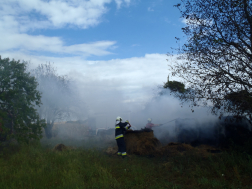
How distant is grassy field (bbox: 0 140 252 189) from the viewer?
552 cm

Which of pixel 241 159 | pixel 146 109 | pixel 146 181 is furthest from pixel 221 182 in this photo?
pixel 146 109

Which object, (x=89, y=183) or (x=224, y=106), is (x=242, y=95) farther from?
(x=89, y=183)

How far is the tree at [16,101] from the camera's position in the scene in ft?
33.2

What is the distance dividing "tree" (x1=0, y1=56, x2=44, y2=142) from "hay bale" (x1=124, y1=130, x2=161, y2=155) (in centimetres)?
496

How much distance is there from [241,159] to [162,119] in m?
12.0

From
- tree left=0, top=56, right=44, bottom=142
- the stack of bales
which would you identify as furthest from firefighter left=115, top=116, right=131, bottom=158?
the stack of bales

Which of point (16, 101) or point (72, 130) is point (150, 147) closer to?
point (16, 101)

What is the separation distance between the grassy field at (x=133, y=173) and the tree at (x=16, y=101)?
2240 millimetres

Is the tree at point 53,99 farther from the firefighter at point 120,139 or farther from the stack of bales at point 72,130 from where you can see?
the firefighter at point 120,139

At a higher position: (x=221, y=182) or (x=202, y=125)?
→ (x=202, y=125)

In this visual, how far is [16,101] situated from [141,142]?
6.65m

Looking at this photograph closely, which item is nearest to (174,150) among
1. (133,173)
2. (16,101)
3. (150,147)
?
(150,147)

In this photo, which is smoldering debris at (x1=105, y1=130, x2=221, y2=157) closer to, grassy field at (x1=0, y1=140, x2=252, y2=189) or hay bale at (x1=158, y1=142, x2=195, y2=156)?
hay bale at (x1=158, y1=142, x2=195, y2=156)

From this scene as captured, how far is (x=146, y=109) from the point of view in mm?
20953
